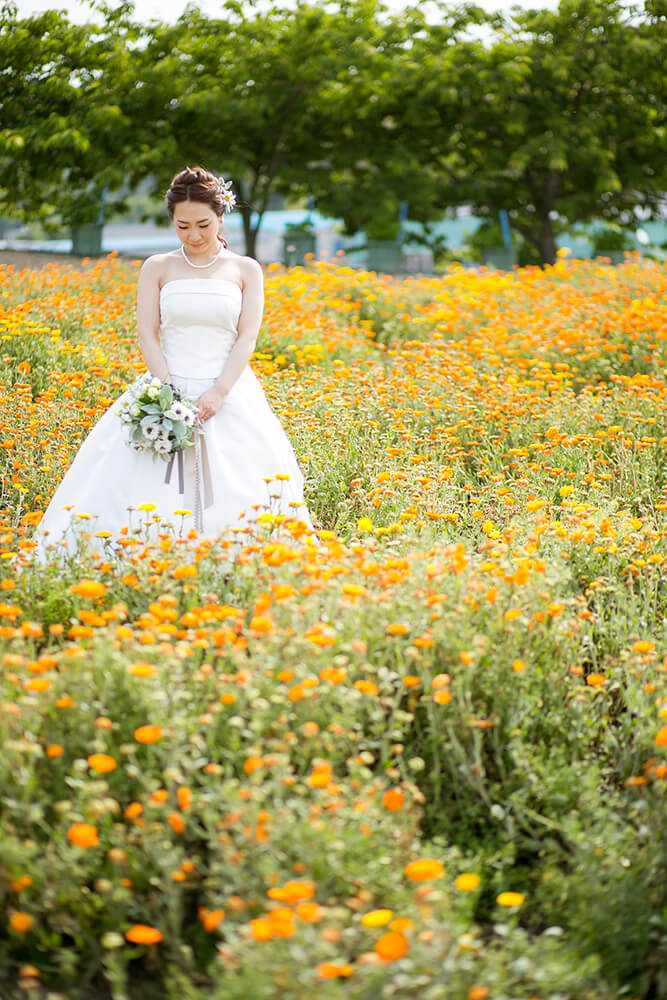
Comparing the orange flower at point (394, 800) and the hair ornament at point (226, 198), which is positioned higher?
the hair ornament at point (226, 198)

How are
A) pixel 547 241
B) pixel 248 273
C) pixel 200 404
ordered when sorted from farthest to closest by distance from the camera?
1. pixel 547 241
2. pixel 248 273
3. pixel 200 404

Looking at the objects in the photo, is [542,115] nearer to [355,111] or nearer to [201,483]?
[355,111]

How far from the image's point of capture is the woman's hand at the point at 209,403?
15.5ft

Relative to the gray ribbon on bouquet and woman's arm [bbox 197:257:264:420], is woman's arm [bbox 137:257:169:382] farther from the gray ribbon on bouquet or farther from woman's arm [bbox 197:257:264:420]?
the gray ribbon on bouquet

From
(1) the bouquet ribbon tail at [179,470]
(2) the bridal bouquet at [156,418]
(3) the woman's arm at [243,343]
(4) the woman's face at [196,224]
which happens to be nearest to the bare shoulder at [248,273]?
(3) the woman's arm at [243,343]

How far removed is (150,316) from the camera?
4828 millimetres

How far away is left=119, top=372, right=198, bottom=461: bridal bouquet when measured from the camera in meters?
4.46

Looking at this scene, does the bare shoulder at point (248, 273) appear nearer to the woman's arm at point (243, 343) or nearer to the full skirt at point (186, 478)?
the woman's arm at point (243, 343)

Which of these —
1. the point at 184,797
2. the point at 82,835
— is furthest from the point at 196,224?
the point at 82,835

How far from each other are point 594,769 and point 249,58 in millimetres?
16503

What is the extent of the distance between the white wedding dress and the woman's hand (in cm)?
6

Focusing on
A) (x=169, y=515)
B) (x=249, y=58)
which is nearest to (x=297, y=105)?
(x=249, y=58)

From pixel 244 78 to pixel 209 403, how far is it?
1380 cm

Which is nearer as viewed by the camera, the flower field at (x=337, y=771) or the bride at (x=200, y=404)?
the flower field at (x=337, y=771)
